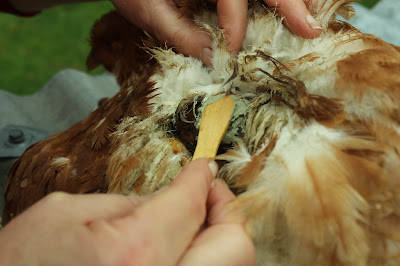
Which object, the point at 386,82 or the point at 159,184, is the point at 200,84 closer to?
the point at 159,184

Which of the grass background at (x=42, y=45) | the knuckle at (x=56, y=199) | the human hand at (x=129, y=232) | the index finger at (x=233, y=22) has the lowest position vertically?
the grass background at (x=42, y=45)

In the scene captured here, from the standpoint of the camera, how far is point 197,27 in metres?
0.92

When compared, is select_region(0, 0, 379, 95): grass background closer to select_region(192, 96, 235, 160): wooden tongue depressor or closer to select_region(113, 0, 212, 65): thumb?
select_region(113, 0, 212, 65): thumb

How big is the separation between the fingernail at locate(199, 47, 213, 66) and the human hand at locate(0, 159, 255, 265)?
0.35m

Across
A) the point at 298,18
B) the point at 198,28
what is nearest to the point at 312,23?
the point at 298,18

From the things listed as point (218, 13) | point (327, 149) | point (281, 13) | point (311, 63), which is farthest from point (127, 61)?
point (327, 149)

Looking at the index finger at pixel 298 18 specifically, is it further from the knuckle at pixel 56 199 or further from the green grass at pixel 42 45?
the green grass at pixel 42 45

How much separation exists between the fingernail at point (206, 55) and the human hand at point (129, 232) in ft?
1.16

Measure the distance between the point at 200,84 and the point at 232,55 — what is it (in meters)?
0.09

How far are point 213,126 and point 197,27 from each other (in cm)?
32

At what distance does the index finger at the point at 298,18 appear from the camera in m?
0.78

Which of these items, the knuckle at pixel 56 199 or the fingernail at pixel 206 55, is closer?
the knuckle at pixel 56 199

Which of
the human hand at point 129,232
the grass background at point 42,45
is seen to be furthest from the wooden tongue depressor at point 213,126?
the grass background at point 42,45

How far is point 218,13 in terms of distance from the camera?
0.86 meters
